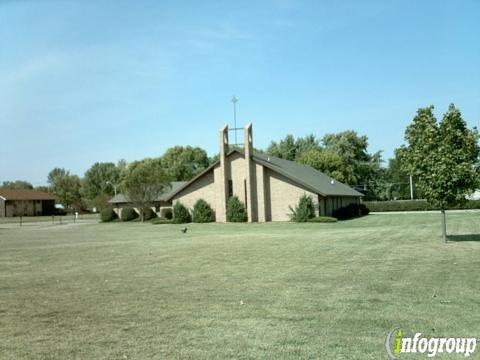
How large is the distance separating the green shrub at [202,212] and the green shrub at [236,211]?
2.33 meters

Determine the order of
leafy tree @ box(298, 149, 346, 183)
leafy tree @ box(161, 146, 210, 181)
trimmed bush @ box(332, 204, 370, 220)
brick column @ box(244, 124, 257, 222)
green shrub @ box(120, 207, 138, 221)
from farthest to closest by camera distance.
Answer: leafy tree @ box(161, 146, 210, 181) → leafy tree @ box(298, 149, 346, 183) → green shrub @ box(120, 207, 138, 221) → trimmed bush @ box(332, 204, 370, 220) → brick column @ box(244, 124, 257, 222)

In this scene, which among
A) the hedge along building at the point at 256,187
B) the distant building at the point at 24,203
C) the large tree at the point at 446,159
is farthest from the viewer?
the distant building at the point at 24,203

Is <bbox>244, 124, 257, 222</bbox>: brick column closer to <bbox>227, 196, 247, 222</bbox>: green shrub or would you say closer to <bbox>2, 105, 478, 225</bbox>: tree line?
<bbox>227, 196, 247, 222</bbox>: green shrub

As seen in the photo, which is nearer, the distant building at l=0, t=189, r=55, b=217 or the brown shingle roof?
the distant building at l=0, t=189, r=55, b=217

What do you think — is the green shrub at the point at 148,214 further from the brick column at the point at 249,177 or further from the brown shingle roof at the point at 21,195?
the brown shingle roof at the point at 21,195

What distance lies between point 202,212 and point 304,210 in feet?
33.9

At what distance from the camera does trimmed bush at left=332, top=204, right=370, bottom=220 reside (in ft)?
176

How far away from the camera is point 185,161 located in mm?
105562

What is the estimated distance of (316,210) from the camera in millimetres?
48812

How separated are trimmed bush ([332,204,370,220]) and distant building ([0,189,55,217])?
194ft

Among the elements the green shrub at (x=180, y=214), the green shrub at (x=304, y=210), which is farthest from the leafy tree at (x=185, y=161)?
the green shrub at (x=304, y=210)

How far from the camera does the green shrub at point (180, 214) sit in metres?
53.8

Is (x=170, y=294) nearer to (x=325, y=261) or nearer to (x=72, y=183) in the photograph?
(x=325, y=261)

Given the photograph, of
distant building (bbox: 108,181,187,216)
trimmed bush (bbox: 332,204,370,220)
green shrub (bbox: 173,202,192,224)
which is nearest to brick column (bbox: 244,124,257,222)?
green shrub (bbox: 173,202,192,224)
